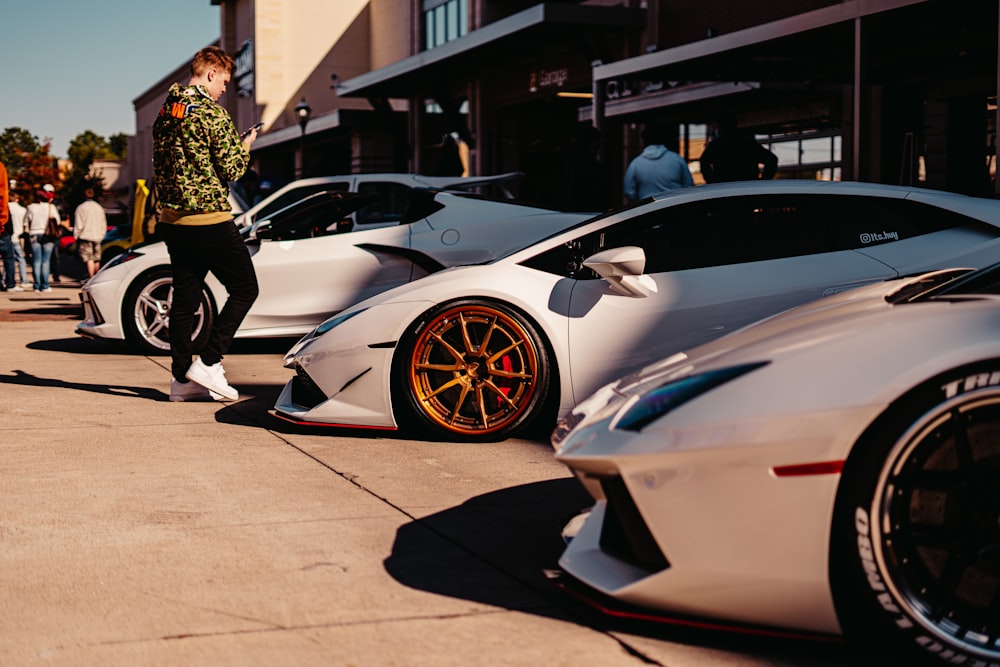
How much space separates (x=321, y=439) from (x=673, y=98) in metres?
13.6

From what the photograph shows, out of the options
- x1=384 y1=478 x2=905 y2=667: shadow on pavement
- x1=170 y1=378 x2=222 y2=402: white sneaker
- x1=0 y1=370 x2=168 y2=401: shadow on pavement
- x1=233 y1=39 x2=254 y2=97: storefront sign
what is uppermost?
x1=233 y1=39 x2=254 y2=97: storefront sign

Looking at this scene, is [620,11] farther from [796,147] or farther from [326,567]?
[326,567]

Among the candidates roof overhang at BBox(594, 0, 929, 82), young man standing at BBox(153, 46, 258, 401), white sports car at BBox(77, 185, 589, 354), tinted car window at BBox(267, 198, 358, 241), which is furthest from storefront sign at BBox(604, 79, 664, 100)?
young man standing at BBox(153, 46, 258, 401)

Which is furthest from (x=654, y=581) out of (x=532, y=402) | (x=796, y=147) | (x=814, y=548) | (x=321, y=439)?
(x=796, y=147)

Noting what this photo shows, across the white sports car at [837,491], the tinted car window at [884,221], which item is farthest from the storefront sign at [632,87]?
the white sports car at [837,491]

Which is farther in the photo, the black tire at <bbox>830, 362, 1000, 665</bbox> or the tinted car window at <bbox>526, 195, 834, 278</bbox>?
the tinted car window at <bbox>526, 195, 834, 278</bbox>

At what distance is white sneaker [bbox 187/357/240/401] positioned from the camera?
7168 millimetres

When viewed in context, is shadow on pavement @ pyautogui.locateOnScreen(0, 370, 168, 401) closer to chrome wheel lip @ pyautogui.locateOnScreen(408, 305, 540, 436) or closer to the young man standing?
the young man standing

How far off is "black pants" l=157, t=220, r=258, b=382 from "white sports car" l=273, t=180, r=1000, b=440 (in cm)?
130

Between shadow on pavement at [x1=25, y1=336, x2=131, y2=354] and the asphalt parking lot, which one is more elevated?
shadow on pavement at [x1=25, y1=336, x2=131, y2=354]

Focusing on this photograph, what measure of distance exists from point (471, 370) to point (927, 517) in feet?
10.2

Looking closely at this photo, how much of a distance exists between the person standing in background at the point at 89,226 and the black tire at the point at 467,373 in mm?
16990

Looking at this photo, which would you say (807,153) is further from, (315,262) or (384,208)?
(315,262)

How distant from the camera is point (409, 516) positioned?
4465 millimetres
